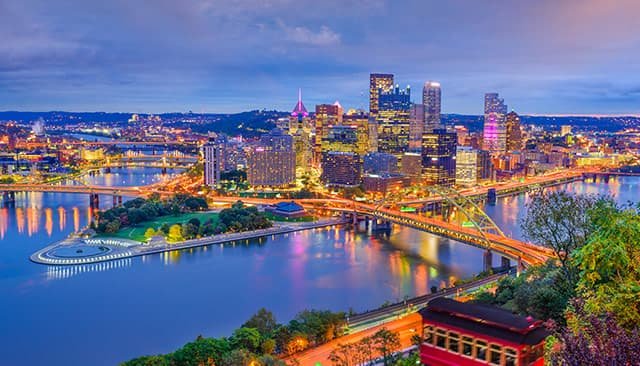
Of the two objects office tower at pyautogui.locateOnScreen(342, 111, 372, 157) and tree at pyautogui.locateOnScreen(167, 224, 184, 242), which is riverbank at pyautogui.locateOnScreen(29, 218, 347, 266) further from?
office tower at pyautogui.locateOnScreen(342, 111, 372, 157)

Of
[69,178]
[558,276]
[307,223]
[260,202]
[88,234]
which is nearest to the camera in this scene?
[558,276]

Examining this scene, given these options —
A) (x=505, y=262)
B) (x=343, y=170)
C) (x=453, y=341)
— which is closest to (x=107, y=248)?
(x=505, y=262)

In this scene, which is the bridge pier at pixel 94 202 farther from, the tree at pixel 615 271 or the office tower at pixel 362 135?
the tree at pixel 615 271

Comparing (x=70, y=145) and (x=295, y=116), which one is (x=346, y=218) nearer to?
(x=295, y=116)

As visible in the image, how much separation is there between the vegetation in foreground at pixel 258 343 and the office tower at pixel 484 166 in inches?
1332

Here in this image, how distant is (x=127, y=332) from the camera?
11.4 meters

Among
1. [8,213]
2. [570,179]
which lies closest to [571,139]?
[570,179]

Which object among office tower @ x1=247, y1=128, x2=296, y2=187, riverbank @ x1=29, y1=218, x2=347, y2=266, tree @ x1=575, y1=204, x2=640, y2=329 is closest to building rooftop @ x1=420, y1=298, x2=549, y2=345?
tree @ x1=575, y1=204, x2=640, y2=329

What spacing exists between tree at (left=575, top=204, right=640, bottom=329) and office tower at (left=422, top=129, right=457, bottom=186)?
32831mm

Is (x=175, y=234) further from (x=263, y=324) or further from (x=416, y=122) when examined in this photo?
(x=416, y=122)

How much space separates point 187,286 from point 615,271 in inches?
432

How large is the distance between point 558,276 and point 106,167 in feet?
147

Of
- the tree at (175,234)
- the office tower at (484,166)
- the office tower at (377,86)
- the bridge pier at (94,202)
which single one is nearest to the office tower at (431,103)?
the office tower at (377,86)

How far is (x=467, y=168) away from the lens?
41562mm
